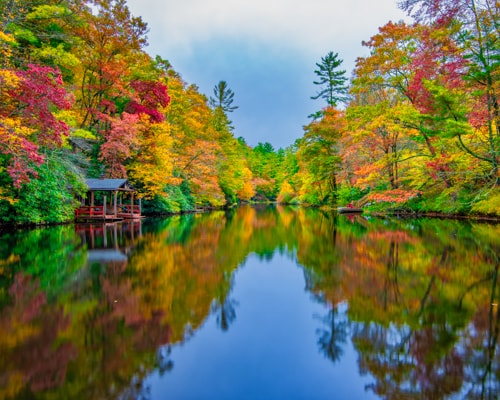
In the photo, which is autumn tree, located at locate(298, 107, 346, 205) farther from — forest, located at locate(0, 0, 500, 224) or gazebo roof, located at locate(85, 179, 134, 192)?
gazebo roof, located at locate(85, 179, 134, 192)

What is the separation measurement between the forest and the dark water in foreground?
769cm

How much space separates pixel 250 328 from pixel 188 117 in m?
28.8

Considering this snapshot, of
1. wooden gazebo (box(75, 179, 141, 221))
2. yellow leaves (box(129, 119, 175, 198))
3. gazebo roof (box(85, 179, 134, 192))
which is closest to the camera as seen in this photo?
gazebo roof (box(85, 179, 134, 192))

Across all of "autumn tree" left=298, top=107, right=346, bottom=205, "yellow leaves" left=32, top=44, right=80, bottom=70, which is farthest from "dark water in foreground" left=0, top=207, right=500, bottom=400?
"autumn tree" left=298, top=107, right=346, bottom=205

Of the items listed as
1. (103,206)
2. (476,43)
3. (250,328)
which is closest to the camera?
(250,328)

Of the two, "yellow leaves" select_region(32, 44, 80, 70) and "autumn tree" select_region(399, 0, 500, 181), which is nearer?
"autumn tree" select_region(399, 0, 500, 181)

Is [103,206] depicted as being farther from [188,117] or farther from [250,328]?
[250,328]

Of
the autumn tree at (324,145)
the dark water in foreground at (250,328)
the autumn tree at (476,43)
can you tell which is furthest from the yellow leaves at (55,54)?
the autumn tree at (324,145)

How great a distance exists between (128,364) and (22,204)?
15.6 metres

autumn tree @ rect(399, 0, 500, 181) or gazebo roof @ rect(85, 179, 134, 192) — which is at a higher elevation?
autumn tree @ rect(399, 0, 500, 181)

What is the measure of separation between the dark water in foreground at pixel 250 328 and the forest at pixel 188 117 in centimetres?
769

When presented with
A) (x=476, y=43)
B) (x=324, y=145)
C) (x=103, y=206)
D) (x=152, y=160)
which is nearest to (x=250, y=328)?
(x=476, y=43)

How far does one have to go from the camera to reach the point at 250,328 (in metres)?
4.55

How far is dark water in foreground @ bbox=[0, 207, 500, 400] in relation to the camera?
3088mm
